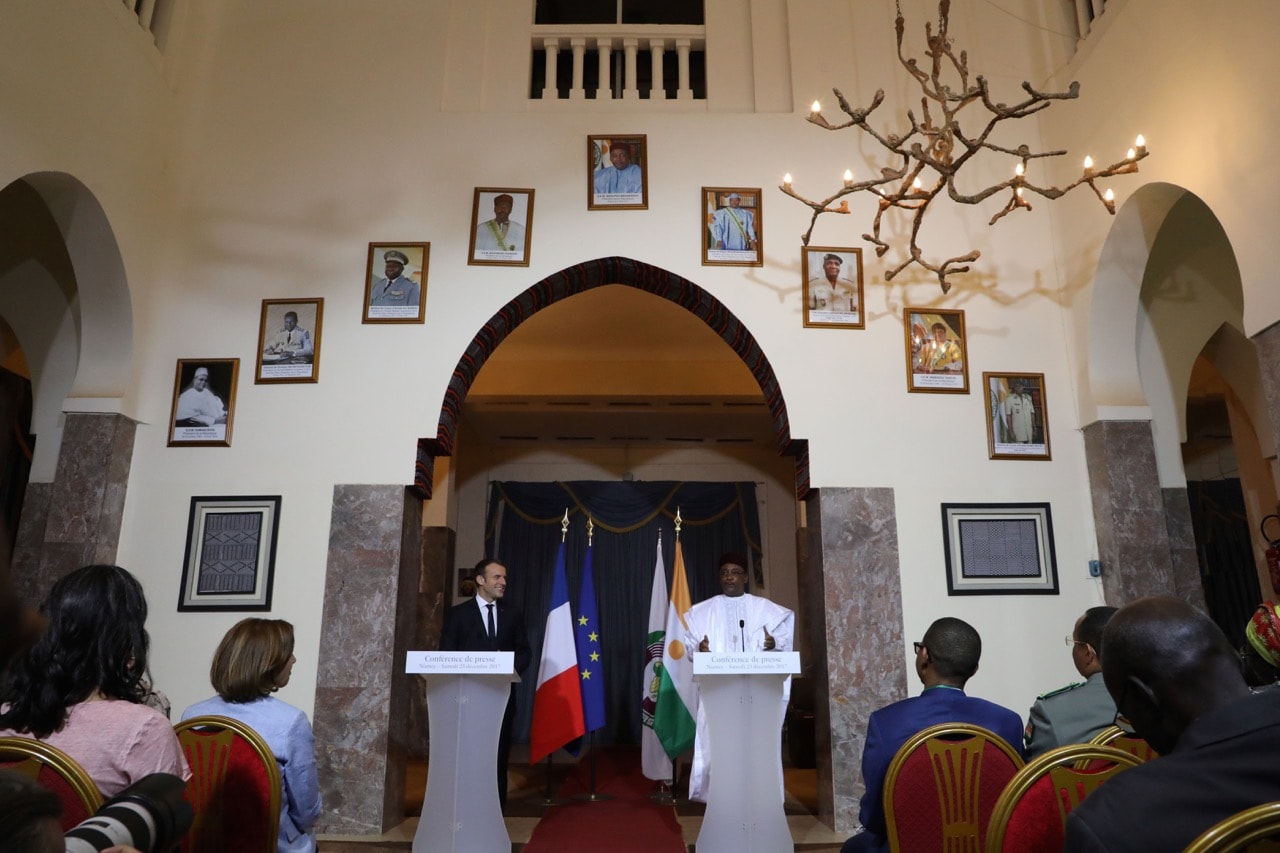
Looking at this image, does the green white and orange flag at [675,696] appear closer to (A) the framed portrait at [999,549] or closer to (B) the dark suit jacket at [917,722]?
(A) the framed portrait at [999,549]

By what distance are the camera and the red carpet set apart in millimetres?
3719

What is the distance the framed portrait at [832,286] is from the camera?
5703 millimetres

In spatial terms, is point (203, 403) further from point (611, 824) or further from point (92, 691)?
point (92, 691)

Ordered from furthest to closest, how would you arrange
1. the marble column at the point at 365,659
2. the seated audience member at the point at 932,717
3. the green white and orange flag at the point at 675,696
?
1. the green white and orange flag at the point at 675,696
2. the marble column at the point at 365,659
3. the seated audience member at the point at 932,717

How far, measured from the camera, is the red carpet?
4816mm

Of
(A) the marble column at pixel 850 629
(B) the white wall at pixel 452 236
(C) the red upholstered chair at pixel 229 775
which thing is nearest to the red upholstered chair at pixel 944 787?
(C) the red upholstered chair at pixel 229 775

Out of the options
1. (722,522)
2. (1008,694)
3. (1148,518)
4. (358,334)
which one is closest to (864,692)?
(1008,694)

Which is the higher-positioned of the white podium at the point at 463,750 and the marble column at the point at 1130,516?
the marble column at the point at 1130,516

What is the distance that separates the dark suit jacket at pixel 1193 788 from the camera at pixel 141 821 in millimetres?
1220

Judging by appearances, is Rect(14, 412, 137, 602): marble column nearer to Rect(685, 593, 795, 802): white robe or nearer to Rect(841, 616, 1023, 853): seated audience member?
Rect(685, 593, 795, 802): white robe

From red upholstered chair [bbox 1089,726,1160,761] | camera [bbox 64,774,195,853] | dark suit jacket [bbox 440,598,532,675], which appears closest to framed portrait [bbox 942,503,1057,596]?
dark suit jacket [bbox 440,598,532,675]

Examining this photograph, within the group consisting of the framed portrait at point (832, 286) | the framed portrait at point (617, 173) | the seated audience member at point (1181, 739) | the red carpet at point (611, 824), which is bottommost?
the red carpet at point (611, 824)

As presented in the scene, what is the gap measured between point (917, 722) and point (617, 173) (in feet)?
13.8

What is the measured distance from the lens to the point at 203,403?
560cm
